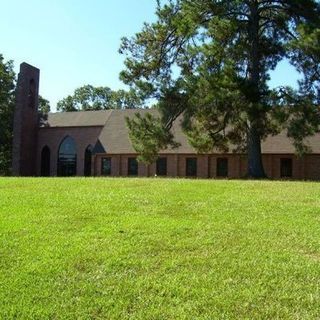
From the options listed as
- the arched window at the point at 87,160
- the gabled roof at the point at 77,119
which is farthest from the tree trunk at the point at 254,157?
the gabled roof at the point at 77,119

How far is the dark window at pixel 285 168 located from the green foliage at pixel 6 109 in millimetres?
36443

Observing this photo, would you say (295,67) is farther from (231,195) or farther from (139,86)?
(231,195)

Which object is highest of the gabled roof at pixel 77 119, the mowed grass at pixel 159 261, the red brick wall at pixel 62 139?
the gabled roof at pixel 77 119

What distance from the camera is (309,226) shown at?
32.9ft

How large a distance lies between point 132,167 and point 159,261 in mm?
41162

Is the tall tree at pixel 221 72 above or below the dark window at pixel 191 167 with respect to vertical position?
above

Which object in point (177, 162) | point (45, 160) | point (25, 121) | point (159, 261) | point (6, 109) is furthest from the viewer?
point (6, 109)

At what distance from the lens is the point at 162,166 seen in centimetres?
4716

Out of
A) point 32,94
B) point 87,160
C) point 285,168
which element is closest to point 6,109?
point 32,94

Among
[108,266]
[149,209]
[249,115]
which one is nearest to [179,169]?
[249,115]

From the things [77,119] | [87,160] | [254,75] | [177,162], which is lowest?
[177,162]

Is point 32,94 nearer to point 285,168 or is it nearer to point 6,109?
point 6,109

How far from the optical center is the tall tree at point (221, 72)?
86.4ft

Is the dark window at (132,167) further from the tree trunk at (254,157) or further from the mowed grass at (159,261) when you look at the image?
the mowed grass at (159,261)
